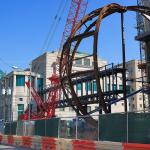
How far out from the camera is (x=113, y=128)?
18.9m

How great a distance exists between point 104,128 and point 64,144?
12.8 ft

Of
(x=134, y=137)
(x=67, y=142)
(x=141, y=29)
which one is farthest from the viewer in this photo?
(x=141, y=29)

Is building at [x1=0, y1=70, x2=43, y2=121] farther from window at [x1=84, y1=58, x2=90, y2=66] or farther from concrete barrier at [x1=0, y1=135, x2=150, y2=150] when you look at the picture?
concrete barrier at [x1=0, y1=135, x2=150, y2=150]

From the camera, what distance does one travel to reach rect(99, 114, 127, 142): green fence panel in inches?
714

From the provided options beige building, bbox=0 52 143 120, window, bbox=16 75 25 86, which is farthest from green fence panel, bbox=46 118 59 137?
window, bbox=16 75 25 86

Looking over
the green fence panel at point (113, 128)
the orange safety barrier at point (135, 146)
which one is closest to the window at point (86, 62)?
the green fence panel at point (113, 128)

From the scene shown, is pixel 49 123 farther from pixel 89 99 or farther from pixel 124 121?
pixel 89 99

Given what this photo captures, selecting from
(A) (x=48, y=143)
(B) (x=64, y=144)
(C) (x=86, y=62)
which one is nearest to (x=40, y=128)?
(A) (x=48, y=143)

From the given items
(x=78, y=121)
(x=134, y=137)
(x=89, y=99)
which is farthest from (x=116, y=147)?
(x=89, y=99)

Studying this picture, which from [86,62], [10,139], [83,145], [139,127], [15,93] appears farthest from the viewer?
[86,62]

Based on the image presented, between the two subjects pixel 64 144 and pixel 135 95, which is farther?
pixel 135 95

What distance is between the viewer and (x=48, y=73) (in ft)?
359

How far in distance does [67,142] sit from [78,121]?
1.36 m

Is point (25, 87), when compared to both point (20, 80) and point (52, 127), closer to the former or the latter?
point (20, 80)
